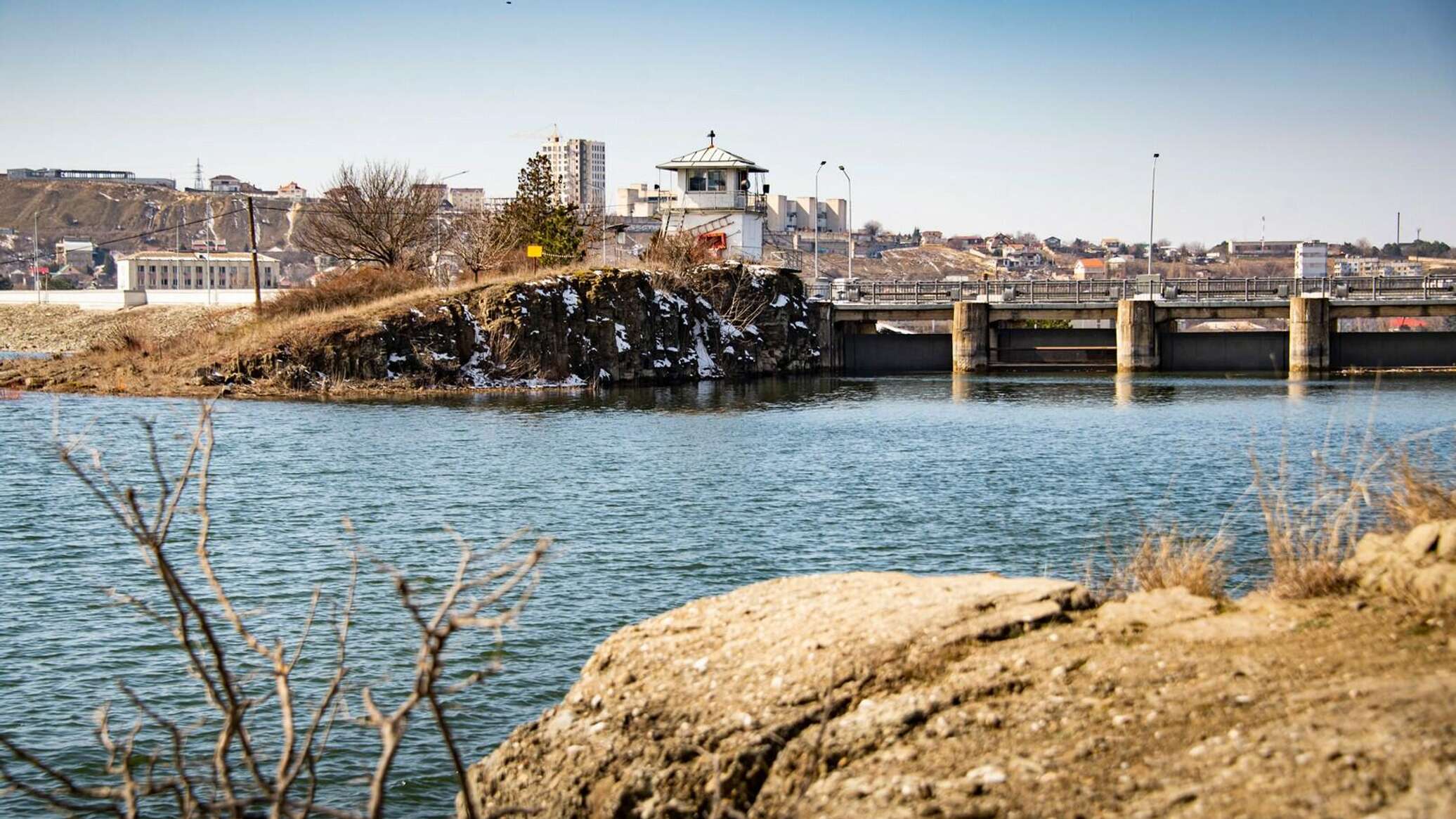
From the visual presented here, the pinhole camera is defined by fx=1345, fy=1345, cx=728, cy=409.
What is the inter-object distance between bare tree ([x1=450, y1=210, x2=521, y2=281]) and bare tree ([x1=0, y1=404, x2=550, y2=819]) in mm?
48452

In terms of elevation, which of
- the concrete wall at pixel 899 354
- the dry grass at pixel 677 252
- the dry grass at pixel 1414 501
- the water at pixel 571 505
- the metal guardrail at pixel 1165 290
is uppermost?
the dry grass at pixel 677 252

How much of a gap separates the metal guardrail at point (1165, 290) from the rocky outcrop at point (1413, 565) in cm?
6691

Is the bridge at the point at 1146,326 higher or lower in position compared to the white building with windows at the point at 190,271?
lower

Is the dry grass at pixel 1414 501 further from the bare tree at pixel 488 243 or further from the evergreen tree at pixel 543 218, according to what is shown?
the evergreen tree at pixel 543 218

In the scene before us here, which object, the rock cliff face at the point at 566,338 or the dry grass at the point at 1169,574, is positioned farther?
the rock cliff face at the point at 566,338

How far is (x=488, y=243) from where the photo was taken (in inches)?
2931

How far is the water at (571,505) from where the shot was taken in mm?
15172

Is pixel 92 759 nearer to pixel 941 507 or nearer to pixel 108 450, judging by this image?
pixel 941 507

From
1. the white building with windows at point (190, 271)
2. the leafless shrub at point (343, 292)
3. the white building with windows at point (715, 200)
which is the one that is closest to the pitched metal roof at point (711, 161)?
the white building with windows at point (715, 200)

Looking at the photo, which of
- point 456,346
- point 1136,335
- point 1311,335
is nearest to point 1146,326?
point 1136,335

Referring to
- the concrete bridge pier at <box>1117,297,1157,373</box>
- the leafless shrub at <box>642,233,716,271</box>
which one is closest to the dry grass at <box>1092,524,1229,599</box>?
the leafless shrub at <box>642,233,716,271</box>

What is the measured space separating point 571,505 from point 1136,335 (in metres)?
51.6

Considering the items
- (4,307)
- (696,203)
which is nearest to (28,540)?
(696,203)

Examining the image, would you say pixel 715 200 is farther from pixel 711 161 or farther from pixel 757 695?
pixel 757 695
